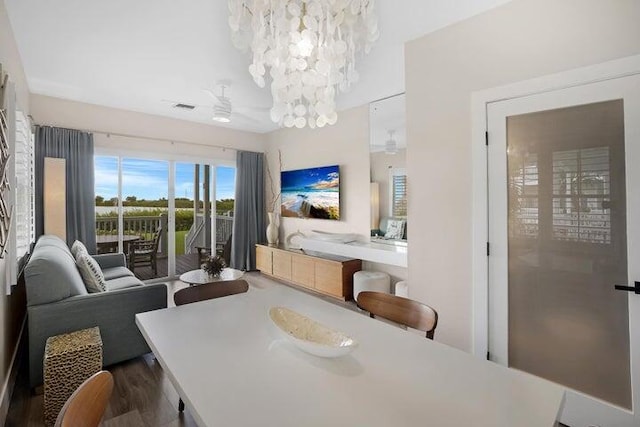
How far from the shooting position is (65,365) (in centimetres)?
199

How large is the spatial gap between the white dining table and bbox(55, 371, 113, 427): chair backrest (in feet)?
0.72

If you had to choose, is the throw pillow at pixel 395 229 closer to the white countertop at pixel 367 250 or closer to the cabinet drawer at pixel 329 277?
the white countertop at pixel 367 250

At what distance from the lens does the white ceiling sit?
220cm

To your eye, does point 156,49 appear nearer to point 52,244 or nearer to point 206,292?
point 52,244

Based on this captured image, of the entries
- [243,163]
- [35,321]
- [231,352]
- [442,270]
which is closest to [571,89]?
[442,270]

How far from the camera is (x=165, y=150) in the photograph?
497cm

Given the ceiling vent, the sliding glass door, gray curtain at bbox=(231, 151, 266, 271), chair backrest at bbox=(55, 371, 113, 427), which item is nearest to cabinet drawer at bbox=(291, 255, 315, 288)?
gray curtain at bbox=(231, 151, 266, 271)

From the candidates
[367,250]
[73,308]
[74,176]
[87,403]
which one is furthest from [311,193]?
[87,403]

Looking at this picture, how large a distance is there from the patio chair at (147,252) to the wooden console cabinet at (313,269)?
1.69 metres

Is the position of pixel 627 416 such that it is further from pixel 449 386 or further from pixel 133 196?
pixel 133 196

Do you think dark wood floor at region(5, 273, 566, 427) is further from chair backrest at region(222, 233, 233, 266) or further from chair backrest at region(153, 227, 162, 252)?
chair backrest at region(222, 233, 233, 266)

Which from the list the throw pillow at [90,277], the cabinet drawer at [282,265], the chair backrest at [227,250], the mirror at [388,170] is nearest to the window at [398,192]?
the mirror at [388,170]

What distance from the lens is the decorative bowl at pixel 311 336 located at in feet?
3.90

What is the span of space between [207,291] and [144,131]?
12.3ft
